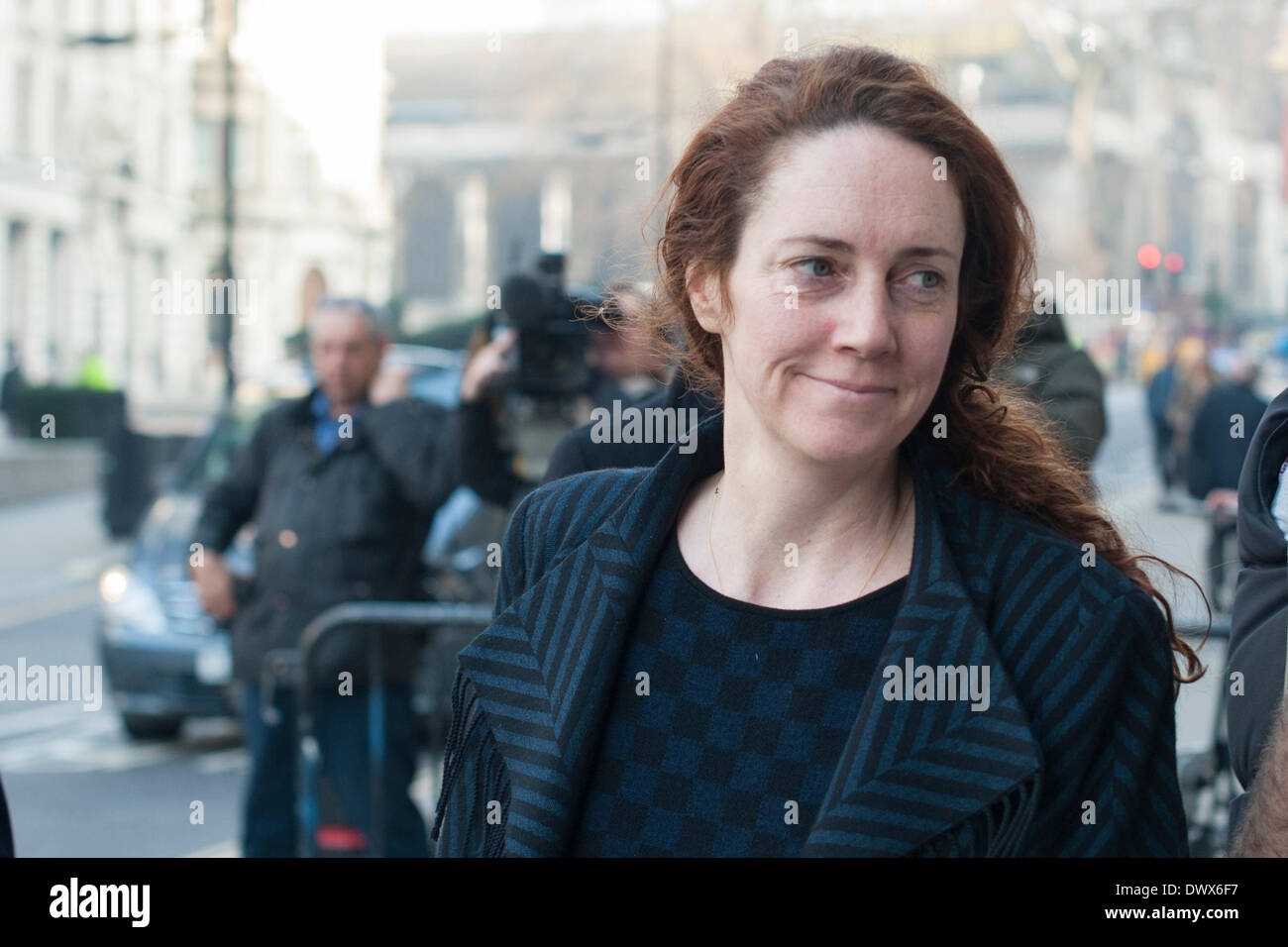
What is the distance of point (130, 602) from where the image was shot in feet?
28.6

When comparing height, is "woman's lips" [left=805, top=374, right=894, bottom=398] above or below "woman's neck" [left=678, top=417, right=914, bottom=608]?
above

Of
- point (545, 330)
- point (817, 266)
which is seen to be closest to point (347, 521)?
point (545, 330)

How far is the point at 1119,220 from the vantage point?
6844 cm

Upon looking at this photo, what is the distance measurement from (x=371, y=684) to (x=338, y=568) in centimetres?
44

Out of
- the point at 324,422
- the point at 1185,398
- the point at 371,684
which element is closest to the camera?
the point at 371,684

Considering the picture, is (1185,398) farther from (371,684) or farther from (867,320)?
(867,320)

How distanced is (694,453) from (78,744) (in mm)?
7814

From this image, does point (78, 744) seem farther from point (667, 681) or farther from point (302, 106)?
point (302, 106)

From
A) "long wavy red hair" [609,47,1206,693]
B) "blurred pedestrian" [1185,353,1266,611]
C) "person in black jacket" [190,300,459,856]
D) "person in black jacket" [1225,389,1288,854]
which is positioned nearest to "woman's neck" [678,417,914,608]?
"long wavy red hair" [609,47,1206,693]

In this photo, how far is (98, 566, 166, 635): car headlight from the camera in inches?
340

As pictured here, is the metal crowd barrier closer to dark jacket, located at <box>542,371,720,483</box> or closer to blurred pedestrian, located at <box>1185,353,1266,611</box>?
dark jacket, located at <box>542,371,720,483</box>

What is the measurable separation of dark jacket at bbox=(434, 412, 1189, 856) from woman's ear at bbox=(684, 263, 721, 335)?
8.6 inches

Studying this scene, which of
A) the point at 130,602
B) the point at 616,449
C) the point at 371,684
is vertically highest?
the point at 616,449
